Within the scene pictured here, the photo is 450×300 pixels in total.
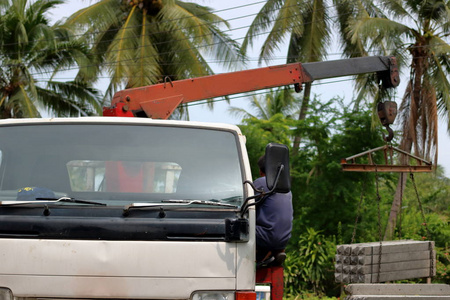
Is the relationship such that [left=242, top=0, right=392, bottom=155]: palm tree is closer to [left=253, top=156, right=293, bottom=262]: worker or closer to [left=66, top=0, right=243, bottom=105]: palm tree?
[left=66, top=0, right=243, bottom=105]: palm tree

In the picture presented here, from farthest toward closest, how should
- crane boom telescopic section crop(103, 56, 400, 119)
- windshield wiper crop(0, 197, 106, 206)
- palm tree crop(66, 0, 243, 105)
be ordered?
1. palm tree crop(66, 0, 243, 105)
2. crane boom telescopic section crop(103, 56, 400, 119)
3. windshield wiper crop(0, 197, 106, 206)

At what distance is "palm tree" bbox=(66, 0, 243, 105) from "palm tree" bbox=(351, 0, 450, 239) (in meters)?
4.95

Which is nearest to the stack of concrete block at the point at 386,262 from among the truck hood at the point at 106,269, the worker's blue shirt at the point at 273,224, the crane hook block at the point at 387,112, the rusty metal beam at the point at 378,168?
the rusty metal beam at the point at 378,168

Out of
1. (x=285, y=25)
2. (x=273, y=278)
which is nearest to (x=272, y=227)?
(x=273, y=278)

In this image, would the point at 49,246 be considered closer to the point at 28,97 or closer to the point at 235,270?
the point at 235,270

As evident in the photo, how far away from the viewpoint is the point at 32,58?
2230cm

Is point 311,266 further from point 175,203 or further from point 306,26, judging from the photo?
point 175,203

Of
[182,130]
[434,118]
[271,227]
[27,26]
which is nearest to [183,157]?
[182,130]

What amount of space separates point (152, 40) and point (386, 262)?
14.4 metres

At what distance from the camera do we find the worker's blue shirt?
467 centimetres

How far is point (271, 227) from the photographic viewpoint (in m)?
4.71

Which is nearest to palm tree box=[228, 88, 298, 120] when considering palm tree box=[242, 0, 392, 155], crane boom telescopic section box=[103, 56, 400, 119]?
palm tree box=[242, 0, 392, 155]

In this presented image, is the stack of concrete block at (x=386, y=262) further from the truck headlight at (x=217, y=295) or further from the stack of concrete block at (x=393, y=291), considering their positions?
the truck headlight at (x=217, y=295)

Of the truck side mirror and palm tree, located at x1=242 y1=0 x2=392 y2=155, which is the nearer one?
the truck side mirror
